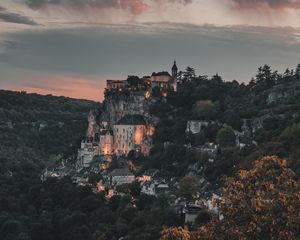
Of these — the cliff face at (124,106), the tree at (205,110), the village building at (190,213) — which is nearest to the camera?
the village building at (190,213)

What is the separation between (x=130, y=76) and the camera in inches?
3519

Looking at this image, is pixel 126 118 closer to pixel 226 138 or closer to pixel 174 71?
pixel 174 71

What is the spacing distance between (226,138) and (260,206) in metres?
54.6

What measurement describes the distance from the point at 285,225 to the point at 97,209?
157ft

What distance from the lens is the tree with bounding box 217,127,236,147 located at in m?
68.8

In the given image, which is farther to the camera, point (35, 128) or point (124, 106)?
point (35, 128)

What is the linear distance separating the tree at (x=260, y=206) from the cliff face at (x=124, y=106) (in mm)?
66218

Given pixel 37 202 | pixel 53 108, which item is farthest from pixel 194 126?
pixel 53 108

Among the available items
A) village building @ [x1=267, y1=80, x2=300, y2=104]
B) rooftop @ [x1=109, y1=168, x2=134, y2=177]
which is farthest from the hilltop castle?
village building @ [x1=267, y1=80, x2=300, y2=104]

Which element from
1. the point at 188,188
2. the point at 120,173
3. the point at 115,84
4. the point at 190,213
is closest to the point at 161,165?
the point at 120,173

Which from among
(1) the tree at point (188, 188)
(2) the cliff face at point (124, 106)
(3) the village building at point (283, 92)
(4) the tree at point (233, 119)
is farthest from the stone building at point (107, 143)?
(1) the tree at point (188, 188)

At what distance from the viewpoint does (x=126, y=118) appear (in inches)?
3209

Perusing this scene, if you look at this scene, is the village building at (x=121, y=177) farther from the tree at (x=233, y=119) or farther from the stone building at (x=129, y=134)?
the tree at (x=233, y=119)

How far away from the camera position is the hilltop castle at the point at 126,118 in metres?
79.6
